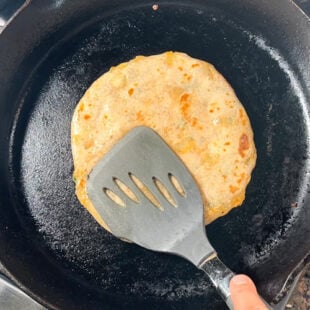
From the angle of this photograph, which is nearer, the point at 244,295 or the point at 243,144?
the point at 244,295

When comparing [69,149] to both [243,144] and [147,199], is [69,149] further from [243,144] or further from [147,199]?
[243,144]

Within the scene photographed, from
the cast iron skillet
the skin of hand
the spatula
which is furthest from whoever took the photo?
the cast iron skillet

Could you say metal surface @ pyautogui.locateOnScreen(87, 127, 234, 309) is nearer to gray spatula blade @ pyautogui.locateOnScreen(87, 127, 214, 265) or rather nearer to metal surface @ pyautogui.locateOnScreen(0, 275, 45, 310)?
gray spatula blade @ pyautogui.locateOnScreen(87, 127, 214, 265)

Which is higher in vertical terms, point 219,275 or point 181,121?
point 181,121

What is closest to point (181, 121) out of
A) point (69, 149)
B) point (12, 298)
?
point (69, 149)

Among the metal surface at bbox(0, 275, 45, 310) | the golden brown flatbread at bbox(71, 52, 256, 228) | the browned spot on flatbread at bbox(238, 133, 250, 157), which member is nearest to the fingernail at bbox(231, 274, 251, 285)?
the golden brown flatbread at bbox(71, 52, 256, 228)

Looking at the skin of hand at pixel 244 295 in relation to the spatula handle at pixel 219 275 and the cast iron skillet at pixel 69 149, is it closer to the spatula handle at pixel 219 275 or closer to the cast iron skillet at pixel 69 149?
the spatula handle at pixel 219 275

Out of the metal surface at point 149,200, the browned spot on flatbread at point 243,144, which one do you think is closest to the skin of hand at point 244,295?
the metal surface at point 149,200
